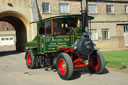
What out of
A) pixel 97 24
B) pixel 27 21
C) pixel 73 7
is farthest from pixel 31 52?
pixel 97 24

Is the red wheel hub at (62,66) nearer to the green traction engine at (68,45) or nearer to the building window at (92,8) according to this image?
the green traction engine at (68,45)

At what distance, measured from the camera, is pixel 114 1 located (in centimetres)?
2189

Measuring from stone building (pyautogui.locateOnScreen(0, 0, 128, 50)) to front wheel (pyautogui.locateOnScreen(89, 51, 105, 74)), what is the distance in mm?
11406

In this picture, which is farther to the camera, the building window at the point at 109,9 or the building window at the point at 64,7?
the building window at the point at 109,9

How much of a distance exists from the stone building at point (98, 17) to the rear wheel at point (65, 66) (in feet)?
37.9

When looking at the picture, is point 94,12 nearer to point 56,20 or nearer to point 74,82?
point 56,20

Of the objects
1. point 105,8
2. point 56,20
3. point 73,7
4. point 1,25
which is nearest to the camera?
point 56,20

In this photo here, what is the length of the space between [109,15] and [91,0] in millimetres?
3135

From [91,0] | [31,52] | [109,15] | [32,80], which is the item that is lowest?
[32,80]

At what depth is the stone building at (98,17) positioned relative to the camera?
18.5 m

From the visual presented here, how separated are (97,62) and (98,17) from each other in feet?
49.4

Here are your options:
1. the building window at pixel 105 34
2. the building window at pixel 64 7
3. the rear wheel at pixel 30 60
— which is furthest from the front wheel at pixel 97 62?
the building window at pixel 105 34


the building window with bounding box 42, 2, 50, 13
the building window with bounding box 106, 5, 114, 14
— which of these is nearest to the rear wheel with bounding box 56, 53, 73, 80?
the building window with bounding box 42, 2, 50, 13

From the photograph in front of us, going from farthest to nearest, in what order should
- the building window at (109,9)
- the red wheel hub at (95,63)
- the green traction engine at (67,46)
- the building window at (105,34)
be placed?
the building window at (109,9) < the building window at (105,34) < the red wheel hub at (95,63) < the green traction engine at (67,46)
